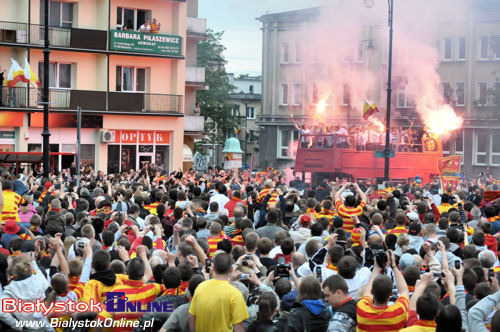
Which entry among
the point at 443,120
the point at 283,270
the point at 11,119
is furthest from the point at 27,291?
the point at 443,120

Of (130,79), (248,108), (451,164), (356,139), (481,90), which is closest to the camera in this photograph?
(451,164)

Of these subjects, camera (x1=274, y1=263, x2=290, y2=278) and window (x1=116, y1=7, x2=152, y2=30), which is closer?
camera (x1=274, y1=263, x2=290, y2=278)

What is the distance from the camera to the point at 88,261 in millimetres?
7836

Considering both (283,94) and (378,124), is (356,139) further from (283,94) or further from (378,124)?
(283,94)

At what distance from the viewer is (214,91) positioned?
56.2 m

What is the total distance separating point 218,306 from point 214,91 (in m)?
50.5

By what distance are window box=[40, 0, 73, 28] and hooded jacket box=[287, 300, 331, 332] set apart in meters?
29.3

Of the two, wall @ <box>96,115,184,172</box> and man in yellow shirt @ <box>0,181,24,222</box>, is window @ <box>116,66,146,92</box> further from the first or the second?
man in yellow shirt @ <box>0,181,24,222</box>

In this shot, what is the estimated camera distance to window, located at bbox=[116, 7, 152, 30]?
34.8 meters

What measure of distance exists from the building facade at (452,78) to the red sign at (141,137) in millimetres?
13993

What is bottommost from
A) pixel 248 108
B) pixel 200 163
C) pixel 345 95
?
pixel 200 163

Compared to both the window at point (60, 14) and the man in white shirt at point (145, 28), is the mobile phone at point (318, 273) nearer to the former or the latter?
the window at point (60, 14)

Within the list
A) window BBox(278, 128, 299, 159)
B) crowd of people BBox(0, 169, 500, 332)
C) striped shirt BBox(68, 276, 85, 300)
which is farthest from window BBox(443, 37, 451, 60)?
striped shirt BBox(68, 276, 85, 300)

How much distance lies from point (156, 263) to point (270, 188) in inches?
244
